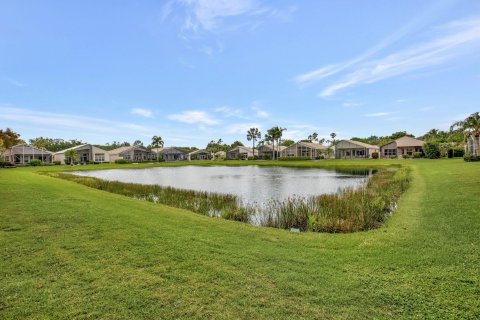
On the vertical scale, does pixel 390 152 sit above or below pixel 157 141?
below

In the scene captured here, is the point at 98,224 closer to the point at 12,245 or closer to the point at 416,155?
the point at 12,245

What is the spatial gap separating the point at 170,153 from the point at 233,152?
19805 millimetres

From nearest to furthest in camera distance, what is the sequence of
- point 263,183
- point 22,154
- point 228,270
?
1. point 228,270
2. point 263,183
3. point 22,154

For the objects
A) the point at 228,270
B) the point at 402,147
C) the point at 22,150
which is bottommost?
the point at 228,270

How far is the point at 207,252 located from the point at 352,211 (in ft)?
22.2

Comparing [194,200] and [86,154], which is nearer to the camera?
[194,200]

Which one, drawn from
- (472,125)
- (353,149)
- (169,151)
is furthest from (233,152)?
(472,125)

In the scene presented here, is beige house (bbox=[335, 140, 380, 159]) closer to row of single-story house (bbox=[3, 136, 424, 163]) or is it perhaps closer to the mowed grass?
row of single-story house (bbox=[3, 136, 424, 163])

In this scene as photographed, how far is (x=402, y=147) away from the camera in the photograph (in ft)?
198

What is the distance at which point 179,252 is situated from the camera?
589cm

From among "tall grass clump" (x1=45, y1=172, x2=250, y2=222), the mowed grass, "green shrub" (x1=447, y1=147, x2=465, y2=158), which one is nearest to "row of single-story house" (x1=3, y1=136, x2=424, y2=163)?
"green shrub" (x1=447, y1=147, x2=465, y2=158)

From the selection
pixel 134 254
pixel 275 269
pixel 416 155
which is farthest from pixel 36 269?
pixel 416 155

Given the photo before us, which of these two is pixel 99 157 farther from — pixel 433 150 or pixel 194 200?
pixel 433 150

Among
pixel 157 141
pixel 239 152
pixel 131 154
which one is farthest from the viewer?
pixel 157 141
